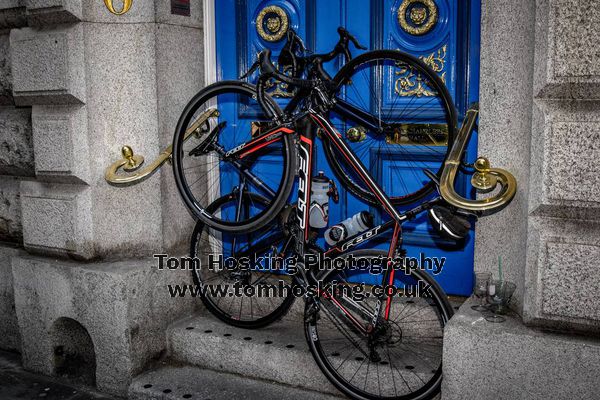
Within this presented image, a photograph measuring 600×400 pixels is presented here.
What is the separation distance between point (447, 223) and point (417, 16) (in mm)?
1393

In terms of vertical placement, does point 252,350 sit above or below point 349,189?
below

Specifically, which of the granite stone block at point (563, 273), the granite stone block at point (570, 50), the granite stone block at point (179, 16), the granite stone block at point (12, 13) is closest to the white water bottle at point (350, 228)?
the granite stone block at point (563, 273)

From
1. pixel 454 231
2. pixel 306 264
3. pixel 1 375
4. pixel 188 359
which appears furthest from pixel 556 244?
pixel 1 375

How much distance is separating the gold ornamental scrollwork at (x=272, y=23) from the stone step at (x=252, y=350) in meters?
1.86

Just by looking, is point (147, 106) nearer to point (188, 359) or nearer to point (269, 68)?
point (269, 68)

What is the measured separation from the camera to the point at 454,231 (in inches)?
134

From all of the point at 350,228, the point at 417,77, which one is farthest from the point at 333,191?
the point at 417,77

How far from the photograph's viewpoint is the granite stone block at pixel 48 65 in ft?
14.1

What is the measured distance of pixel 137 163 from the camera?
14.3 ft

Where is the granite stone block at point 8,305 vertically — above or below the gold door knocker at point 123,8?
below

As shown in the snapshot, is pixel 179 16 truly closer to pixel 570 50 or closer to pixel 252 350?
pixel 252 350

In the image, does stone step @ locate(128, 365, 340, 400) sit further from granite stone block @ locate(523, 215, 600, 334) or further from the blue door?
granite stone block @ locate(523, 215, 600, 334)

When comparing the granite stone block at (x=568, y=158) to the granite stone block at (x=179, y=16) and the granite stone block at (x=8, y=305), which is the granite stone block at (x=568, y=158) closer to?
the granite stone block at (x=179, y=16)

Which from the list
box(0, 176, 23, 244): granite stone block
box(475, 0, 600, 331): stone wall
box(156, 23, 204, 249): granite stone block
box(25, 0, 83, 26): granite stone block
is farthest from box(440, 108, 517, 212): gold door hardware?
box(0, 176, 23, 244): granite stone block
